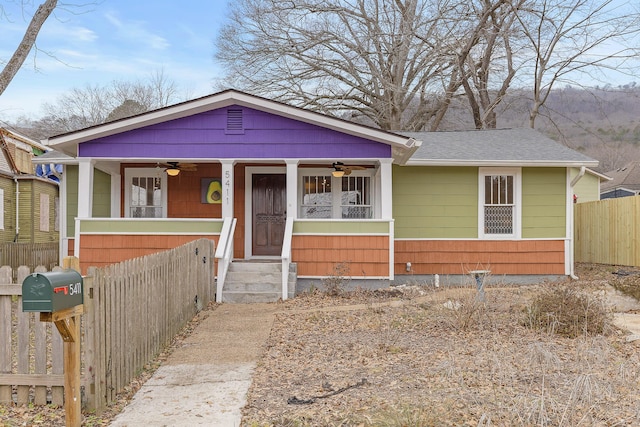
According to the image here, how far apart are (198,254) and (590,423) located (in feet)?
21.4

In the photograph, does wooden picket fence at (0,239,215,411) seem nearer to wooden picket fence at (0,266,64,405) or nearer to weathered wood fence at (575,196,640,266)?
wooden picket fence at (0,266,64,405)

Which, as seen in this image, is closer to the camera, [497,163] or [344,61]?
[497,163]

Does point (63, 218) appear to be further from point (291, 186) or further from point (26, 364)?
point (26, 364)

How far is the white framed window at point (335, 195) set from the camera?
1296 cm

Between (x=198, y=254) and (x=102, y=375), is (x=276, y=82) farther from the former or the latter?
(x=102, y=375)

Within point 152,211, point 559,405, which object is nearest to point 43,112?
point 152,211

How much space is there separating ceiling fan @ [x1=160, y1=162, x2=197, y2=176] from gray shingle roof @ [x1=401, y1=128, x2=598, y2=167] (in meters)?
5.06

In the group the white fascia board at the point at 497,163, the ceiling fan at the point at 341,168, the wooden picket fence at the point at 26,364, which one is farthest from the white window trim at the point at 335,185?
the wooden picket fence at the point at 26,364

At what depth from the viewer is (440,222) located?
12820 mm

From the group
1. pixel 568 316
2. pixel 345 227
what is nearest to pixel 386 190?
pixel 345 227

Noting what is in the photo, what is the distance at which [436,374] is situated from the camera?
16.5 feet

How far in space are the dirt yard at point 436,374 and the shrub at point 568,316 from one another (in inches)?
4.0

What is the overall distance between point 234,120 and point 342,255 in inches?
141

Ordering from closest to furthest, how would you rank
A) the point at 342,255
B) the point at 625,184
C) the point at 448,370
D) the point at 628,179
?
the point at 448,370, the point at 342,255, the point at 625,184, the point at 628,179
